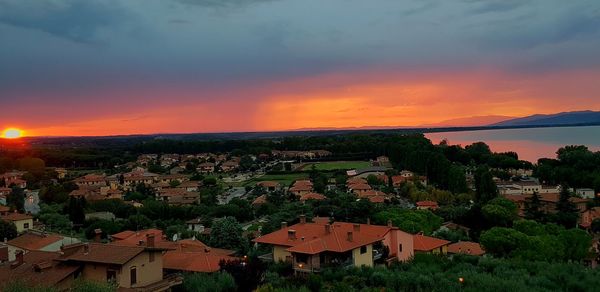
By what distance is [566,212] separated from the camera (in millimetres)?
39531

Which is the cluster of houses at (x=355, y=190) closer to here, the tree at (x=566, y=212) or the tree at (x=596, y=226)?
the tree at (x=566, y=212)

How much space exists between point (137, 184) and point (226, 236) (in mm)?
46478

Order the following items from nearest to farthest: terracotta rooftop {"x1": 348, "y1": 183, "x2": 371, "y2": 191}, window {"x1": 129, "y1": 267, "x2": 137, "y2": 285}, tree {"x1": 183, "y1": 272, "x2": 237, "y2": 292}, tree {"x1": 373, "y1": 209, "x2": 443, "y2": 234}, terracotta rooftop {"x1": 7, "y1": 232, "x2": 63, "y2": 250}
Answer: tree {"x1": 183, "y1": 272, "x2": 237, "y2": 292} < window {"x1": 129, "y1": 267, "x2": 137, "y2": 285} < terracotta rooftop {"x1": 7, "y1": 232, "x2": 63, "y2": 250} < tree {"x1": 373, "y1": 209, "x2": 443, "y2": 234} < terracotta rooftop {"x1": 348, "y1": 183, "x2": 371, "y2": 191}

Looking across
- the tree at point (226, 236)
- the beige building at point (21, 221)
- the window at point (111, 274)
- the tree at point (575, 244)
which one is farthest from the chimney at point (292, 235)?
the beige building at point (21, 221)

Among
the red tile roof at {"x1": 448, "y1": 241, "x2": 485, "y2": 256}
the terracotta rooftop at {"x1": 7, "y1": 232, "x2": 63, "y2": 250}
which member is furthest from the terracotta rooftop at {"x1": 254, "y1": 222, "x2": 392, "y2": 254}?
the terracotta rooftop at {"x1": 7, "y1": 232, "x2": 63, "y2": 250}

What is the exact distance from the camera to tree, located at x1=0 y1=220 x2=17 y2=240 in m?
30.6

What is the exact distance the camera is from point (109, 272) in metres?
15.2

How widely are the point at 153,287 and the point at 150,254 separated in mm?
1165

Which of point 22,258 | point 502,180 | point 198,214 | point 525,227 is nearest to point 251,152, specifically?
point 502,180

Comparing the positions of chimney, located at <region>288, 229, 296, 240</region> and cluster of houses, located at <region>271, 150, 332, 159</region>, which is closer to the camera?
chimney, located at <region>288, 229, 296, 240</region>

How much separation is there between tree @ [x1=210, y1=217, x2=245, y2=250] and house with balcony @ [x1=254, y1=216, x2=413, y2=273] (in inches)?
158

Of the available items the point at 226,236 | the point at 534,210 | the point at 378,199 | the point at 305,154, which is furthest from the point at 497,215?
the point at 305,154

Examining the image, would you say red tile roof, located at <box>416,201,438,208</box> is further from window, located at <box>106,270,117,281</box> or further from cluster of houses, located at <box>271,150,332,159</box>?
A: cluster of houses, located at <box>271,150,332,159</box>

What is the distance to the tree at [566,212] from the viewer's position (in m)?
37.6
